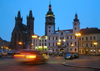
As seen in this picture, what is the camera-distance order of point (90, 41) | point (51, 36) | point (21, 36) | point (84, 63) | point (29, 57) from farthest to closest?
point (21, 36)
point (51, 36)
point (90, 41)
point (84, 63)
point (29, 57)

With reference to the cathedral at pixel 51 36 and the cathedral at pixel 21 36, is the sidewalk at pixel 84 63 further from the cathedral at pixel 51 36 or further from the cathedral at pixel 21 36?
the cathedral at pixel 21 36

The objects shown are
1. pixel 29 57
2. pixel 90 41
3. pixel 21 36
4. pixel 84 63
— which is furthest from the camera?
pixel 21 36

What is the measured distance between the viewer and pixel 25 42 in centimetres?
11175

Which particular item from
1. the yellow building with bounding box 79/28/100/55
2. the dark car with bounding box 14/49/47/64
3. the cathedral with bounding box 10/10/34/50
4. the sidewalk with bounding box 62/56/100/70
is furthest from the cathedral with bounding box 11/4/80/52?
the dark car with bounding box 14/49/47/64

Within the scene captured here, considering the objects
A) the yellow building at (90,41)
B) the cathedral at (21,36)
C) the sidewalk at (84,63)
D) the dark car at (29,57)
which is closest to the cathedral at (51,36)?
the cathedral at (21,36)

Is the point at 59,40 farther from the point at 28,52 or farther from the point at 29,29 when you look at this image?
the point at 28,52

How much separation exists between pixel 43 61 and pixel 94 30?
58.6 meters

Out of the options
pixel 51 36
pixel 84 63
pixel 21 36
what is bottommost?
pixel 84 63

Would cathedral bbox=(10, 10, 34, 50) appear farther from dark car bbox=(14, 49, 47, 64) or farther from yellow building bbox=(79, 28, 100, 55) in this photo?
dark car bbox=(14, 49, 47, 64)

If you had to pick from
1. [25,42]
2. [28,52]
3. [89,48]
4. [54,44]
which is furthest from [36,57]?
[25,42]

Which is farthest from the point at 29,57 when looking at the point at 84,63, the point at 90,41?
the point at 90,41

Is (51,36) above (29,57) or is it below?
above

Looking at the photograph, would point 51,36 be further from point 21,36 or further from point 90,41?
point 21,36

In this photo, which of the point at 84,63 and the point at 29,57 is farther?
the point at 84,63
